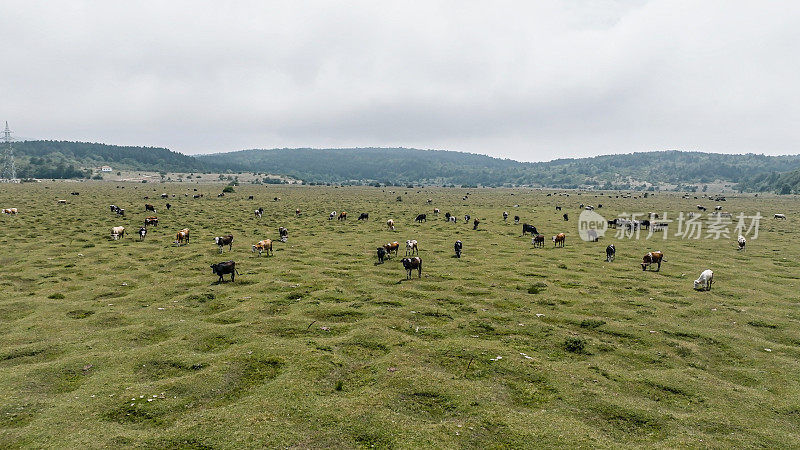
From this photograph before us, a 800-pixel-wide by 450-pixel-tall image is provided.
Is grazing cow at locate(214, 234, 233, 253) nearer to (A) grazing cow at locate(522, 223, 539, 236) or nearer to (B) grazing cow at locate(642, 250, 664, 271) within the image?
(A) grazing cow at locate(522, 223, 539, 236)

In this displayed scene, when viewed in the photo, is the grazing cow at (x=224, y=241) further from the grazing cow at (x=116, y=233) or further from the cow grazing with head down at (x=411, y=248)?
the cow grazing with head down at (x=411, y=248)

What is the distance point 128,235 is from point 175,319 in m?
25.3

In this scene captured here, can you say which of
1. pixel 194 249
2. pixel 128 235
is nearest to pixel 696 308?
pixel 194 249

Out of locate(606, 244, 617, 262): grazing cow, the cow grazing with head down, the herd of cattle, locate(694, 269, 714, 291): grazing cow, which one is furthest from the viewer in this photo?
the cow grazing with head down

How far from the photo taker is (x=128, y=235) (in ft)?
115

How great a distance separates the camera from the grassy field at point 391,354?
9070 mm

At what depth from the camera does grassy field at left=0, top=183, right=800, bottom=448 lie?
9070 mm

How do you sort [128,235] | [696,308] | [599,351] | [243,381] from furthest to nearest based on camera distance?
1. [128,235]
2. [696,308]
3. [599,351]
4. [243,381]

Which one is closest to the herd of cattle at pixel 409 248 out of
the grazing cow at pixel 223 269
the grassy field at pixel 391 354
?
the grazing cow at pixel 223 269

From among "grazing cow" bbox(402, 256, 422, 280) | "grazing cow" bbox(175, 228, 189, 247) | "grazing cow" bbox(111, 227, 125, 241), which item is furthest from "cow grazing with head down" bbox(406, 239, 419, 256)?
"grazing cow" bbox(111, 227, 125, 241)

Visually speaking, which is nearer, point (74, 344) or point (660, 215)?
point (74, 344)

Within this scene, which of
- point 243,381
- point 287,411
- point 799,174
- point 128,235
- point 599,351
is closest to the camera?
point 287,411

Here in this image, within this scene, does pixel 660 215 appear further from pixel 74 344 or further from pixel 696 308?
pixel 74 344

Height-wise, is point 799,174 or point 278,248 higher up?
point 799,174
